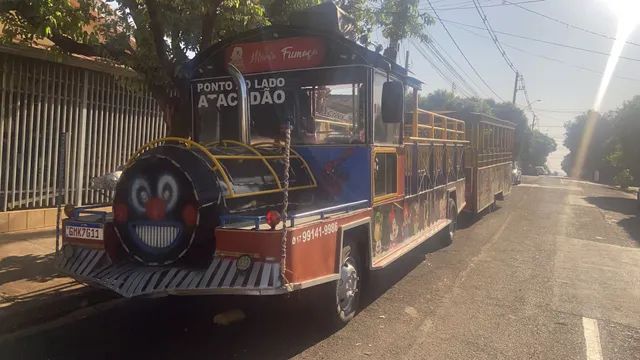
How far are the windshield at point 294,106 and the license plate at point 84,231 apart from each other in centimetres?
173

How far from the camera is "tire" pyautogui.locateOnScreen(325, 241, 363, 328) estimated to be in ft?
16.6

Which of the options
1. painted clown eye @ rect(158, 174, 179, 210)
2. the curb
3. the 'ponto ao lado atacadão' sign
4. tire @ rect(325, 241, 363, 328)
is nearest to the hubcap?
tire @ rect(325, 241, 363, 328)

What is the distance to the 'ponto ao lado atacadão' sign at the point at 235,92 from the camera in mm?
6055

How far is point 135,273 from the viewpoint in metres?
4.63

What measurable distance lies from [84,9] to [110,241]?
3.74m

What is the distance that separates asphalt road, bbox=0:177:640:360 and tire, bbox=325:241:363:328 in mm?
126

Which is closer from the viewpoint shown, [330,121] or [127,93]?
[330,121]

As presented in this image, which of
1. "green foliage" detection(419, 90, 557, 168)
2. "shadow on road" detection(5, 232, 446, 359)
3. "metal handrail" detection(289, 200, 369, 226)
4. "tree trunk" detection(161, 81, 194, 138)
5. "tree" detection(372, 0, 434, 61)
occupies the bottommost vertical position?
"shadow on road" detection(5, 232, 446, 359)

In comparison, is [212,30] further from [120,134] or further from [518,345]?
[518,345]

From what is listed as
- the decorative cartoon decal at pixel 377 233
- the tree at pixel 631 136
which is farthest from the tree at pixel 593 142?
the decorative cartoon decal at pixel 377 233

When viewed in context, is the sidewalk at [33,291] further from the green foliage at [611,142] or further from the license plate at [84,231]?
the green foliage at [611,142]

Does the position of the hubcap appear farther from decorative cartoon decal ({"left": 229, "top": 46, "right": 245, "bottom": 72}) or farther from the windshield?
decorative cartoon decal ({"left": 229, "top": 46, "right": 245, "bottom": 72})

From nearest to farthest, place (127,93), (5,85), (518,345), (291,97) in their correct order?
(518,345) < (291,97) < (5,85) < (127,93)

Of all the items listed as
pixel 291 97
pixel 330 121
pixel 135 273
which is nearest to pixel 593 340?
pixel 330 121
